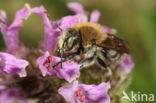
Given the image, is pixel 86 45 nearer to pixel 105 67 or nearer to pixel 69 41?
pixel 69 41

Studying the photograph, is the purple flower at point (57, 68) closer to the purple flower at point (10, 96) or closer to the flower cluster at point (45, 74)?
the flower cluster at point (45, 74)

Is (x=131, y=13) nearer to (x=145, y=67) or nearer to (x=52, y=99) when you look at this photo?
(x=145, y=67)

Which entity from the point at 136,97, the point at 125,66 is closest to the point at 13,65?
the point at 125,66

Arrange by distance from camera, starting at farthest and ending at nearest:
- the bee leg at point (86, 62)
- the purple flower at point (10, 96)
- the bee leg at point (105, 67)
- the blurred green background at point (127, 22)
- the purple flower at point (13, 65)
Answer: the blurred green background at point (127, 22), the bee leg at point (105, 67), the bee leg at point (86, 62), the purple flower at point (10, 96), the purple flower at point (13, 65)

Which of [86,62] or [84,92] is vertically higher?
[86,62]

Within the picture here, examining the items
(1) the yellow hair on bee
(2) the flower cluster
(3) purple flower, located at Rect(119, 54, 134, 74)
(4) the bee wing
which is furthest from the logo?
(1) the yellow hair on bee

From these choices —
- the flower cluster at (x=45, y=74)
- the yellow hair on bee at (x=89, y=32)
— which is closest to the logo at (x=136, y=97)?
the flower cluster at (x=45, y=74)

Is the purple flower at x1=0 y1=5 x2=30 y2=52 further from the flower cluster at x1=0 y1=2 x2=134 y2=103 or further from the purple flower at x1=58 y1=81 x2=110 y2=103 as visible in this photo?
the purple flower at x1=58 y1=81 x2=110 y2=103
